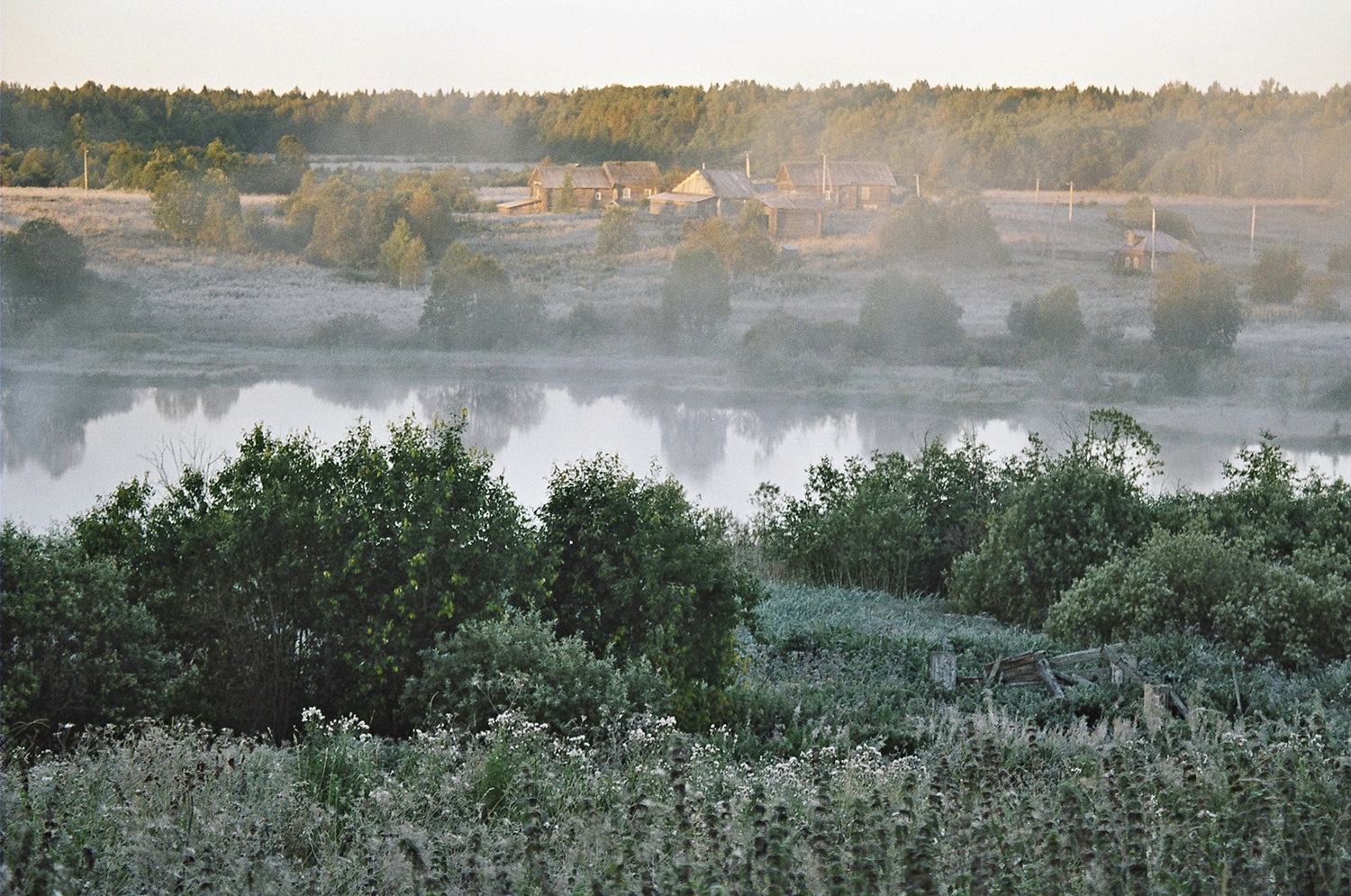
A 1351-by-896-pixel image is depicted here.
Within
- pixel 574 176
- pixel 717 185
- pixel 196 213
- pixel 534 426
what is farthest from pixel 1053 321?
pixel 196 213

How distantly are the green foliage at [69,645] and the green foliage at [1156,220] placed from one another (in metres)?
24.8

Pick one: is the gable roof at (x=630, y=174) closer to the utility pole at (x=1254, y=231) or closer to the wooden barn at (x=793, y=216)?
the wooden barn at (x=793, y=216)

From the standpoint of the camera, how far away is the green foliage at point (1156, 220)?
86.3ft

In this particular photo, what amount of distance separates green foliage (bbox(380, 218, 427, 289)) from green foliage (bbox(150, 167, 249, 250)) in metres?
2.88

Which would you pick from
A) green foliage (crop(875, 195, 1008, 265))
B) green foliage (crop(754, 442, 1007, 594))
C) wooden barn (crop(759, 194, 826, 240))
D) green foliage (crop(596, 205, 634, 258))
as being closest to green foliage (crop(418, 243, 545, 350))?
green foliage (crop(596, 205, 634, 258))

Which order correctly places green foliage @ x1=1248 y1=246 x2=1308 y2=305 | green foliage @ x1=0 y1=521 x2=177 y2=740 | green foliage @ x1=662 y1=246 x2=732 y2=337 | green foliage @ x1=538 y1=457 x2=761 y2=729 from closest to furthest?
1. green foliage @ x1=0 y1=521 x2=177 y2=740
2. green foliage @ x1=538 y1=457 x2=761 y2=729
3. green foliage @ x1=662 y1=246 x2=732 y2=337
4. green foliage @ x1=1248 y1=246 x2=1308 y2=305

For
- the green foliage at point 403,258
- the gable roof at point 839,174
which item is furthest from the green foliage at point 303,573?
the gable roof at point 839,174

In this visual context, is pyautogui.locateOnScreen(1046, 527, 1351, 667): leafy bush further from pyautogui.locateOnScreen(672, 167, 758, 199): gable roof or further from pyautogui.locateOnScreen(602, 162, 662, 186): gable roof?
pyautogui.locateOnScreen(602, 162, 662, 186): gable roof

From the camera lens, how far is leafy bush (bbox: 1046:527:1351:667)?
20.8ft

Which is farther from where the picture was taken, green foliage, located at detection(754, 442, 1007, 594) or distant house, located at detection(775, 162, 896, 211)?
distant house, located at detection(775, 162, 896, 211)

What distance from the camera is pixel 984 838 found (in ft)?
7.64

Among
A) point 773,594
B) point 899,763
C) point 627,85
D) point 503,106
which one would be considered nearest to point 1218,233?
point 627,85

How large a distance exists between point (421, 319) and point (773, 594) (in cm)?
1604

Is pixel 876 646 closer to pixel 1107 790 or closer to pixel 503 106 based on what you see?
pixel 1107 790
